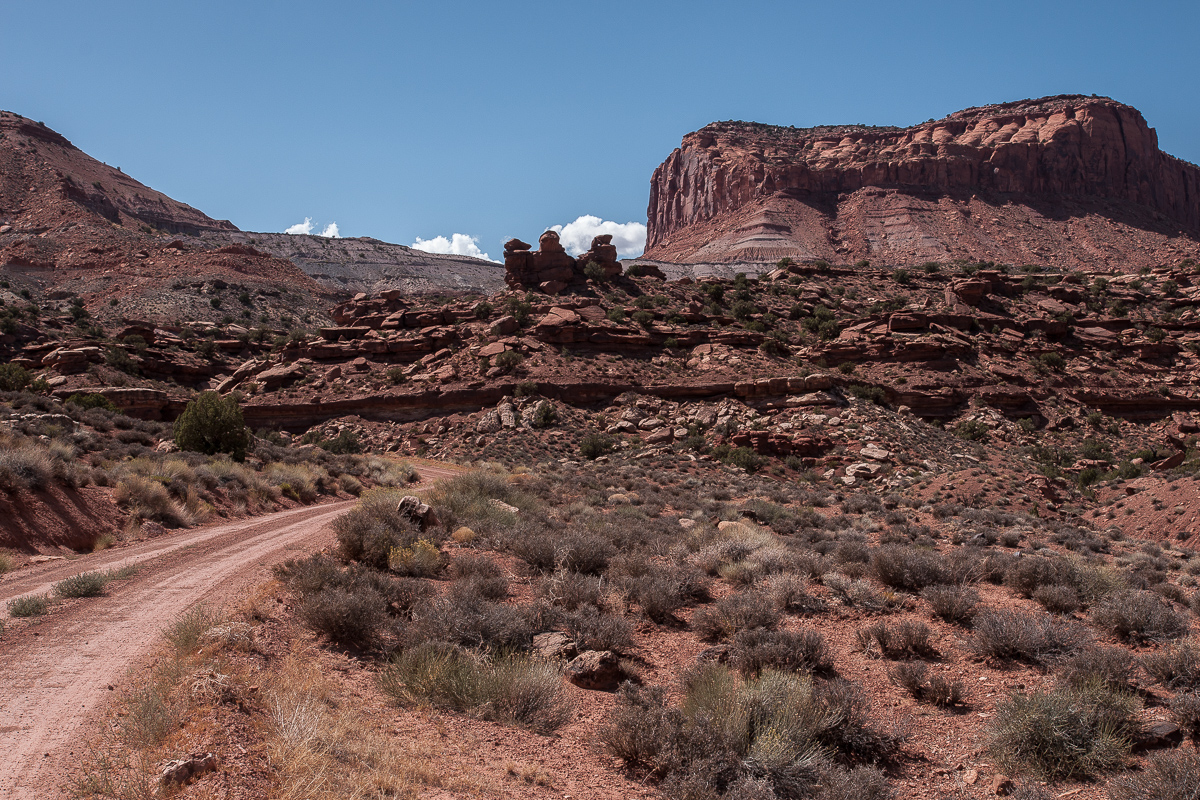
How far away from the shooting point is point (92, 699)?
4.92 metres

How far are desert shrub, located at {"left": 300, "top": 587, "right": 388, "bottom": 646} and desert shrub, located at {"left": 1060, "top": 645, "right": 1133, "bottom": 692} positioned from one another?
706cm

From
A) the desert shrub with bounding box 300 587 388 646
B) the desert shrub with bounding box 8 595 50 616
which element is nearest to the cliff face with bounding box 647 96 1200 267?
the desert shrub with bounding box 300 587 388 646

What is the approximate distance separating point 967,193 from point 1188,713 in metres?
115

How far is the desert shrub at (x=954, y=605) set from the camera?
8297mm

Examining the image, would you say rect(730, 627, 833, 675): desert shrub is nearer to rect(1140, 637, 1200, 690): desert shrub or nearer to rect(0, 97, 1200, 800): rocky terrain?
rect(0, 97, 1200, 800): rocky terrain

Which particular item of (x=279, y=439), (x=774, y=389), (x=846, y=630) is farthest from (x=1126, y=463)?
(x=279, y=439)

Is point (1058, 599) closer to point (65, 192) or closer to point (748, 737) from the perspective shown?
point (748, 737)

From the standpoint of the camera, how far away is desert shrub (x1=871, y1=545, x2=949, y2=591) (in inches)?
383

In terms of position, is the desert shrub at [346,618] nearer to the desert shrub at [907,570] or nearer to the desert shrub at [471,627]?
the desert shrub at [471,627]

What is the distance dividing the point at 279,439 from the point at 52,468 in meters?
25.8

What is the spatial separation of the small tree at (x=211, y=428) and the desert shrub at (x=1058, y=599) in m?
22.6

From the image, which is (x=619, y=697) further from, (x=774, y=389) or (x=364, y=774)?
(x=774, y=389)

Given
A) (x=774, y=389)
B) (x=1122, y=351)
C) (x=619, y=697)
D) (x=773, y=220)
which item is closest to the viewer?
(x=619, y=697)

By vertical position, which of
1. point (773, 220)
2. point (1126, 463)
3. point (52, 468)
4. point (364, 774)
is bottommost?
point (1126, 463)
